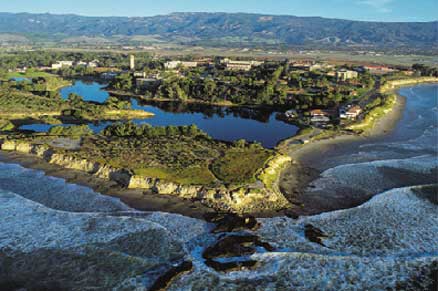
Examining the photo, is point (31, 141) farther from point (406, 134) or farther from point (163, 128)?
point (406, 134)

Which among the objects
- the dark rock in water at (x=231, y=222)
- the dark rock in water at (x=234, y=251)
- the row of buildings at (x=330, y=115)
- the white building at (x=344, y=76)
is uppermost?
the white building at (x=344, y=76)

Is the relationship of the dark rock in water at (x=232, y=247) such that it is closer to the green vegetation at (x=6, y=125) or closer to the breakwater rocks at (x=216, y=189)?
the breakwater rocks at (x=216, y=189)

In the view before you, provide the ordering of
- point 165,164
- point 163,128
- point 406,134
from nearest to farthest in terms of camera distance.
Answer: point 165,164
point 163,128
point 406,134

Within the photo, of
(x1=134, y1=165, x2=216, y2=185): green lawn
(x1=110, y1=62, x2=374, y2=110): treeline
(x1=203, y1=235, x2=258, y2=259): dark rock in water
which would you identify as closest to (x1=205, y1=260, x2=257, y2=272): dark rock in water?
(x1=203, y1=235, x2=258, y2=259): dark rock in water

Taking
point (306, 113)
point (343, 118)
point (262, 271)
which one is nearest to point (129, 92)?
point (306, 113)

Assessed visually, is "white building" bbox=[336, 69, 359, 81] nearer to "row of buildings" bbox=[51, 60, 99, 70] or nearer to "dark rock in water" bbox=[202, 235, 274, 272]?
"row of buildings" bbox=[51, 60, 99, 70]

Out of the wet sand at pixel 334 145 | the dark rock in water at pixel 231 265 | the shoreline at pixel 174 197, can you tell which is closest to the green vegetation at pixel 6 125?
the shoreline at pixel 174 197
